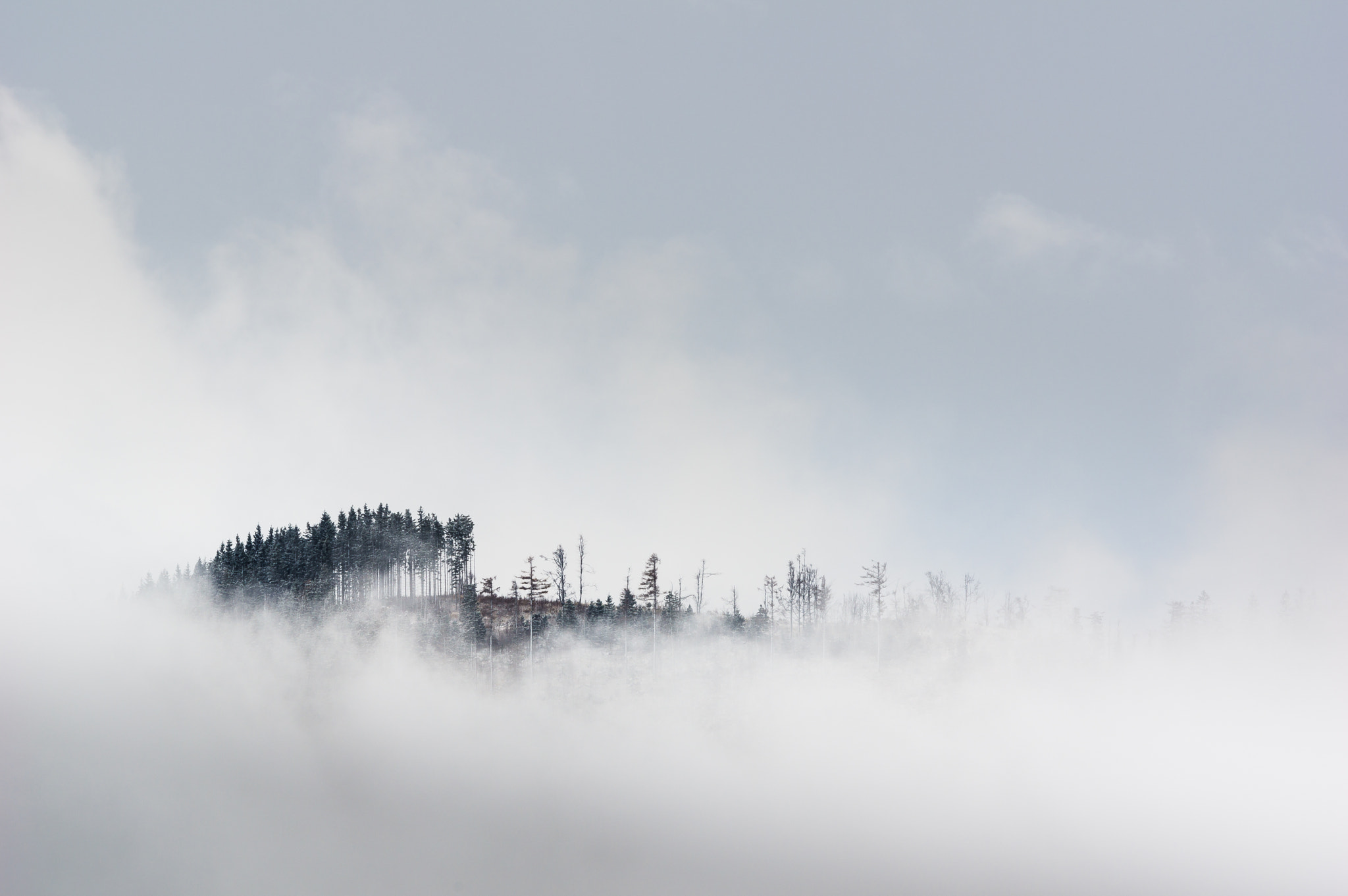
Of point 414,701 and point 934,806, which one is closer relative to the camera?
point 934,806

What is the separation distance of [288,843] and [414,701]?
208 ft

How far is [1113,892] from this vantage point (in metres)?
141

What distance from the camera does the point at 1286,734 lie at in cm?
16438

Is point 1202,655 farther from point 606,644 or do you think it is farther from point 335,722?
point 335,722

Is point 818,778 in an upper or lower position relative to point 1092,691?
lower

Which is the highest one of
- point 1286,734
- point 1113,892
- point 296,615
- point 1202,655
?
point 296,615

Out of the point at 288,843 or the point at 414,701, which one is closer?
the point at 414,701

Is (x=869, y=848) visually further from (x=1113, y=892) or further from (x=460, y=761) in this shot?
(x=460, y=761)

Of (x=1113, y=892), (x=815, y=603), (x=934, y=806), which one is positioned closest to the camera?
(x=1113, y=892)

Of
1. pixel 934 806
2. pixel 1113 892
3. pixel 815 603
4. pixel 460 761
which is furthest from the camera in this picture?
pixel 460 761

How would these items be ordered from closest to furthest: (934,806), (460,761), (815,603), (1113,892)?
(1113,892) → (934,806) → (815,603) → (460,761)

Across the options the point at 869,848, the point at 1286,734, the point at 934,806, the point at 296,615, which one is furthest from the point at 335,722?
the point at 1286,734

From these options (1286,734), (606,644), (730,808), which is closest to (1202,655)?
(1286,734)

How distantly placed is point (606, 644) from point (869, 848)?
73.2 m
